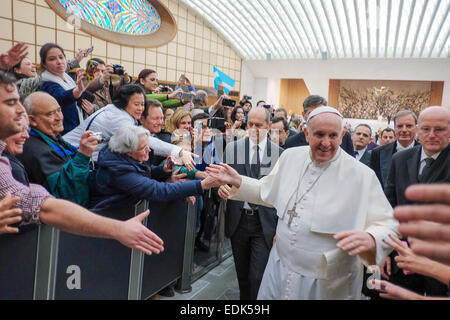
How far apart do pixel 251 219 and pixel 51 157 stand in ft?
5.35

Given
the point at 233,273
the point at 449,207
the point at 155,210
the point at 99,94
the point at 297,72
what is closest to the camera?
the point at 449,207

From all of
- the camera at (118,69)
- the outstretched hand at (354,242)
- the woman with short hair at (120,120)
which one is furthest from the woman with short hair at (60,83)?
the outstretched hand at (354,242)

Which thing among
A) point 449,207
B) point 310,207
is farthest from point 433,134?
point 449,207

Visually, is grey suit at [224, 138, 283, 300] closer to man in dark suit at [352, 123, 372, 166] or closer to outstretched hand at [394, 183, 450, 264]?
outstretched hand at [394, 183, 450, 264]

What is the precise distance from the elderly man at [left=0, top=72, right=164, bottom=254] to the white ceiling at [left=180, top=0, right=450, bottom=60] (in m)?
16.5

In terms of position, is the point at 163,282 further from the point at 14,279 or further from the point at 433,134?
the point at 433,134

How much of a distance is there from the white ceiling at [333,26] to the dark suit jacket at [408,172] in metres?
14.9

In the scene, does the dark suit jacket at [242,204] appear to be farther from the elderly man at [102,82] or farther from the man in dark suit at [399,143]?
the elderly man at [102,82]

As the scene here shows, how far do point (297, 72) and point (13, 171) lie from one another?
1958 cm

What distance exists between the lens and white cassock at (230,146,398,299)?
186 cm

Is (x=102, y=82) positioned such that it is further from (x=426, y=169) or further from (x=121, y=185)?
(x=426, y=169)

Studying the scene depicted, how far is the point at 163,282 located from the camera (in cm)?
298

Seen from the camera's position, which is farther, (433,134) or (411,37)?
(411,37)

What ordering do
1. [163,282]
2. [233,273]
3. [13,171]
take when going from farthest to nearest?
[233,273], [163,282], [13,171]
